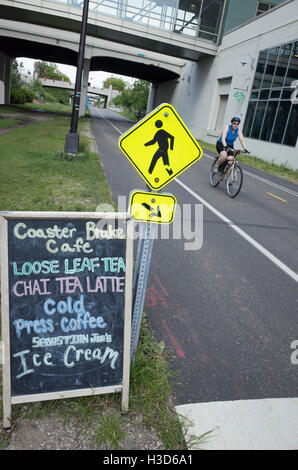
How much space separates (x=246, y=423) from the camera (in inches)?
102

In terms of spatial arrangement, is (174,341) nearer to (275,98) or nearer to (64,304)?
(64,304)

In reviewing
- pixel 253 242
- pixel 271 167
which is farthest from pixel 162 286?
pixel 271 167

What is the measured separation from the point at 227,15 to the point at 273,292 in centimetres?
2958

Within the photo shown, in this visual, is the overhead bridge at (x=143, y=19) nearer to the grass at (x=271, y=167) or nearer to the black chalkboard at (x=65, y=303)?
the grass at (x=271, y=167)

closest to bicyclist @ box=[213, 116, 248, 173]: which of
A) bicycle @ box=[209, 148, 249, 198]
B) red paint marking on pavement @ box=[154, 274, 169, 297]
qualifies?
bicycle @ box=[209, 148, 249, 198]

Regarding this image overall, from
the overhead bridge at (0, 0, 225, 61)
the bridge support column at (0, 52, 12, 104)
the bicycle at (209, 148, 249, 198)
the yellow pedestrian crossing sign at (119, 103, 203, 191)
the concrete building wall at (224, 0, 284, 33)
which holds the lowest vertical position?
the bicycle at (209, 148, 249, 198)

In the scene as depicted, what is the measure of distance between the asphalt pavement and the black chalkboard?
2.59 feet

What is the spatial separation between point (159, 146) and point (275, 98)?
66.5ft

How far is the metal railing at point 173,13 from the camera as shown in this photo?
25.5m

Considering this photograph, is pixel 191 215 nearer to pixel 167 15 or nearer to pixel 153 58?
pixel 167 15

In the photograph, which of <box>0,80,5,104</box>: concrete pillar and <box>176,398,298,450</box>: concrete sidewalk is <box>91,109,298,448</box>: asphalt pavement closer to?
<box>176,398,298,450</box>: concrete sidewalk

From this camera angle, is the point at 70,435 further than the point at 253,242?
No

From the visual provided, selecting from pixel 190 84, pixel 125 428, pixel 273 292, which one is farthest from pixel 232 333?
pixel 190 84

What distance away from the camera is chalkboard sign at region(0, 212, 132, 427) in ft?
7.56
